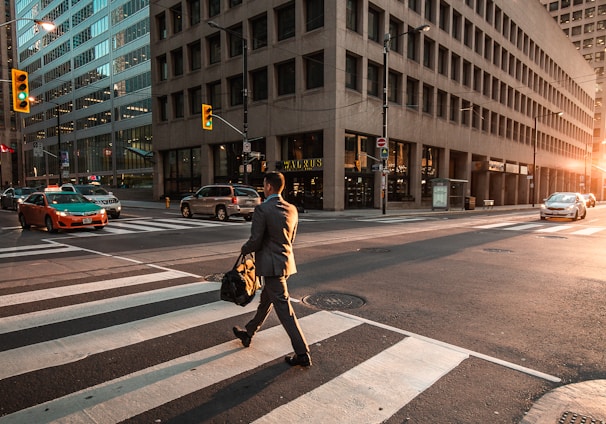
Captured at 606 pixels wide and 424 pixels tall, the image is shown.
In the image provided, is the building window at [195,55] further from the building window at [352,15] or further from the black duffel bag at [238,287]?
the black duffel bag at [238,287]

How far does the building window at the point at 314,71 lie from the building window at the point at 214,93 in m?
10.2

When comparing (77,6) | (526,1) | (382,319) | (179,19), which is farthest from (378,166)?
(77,6)

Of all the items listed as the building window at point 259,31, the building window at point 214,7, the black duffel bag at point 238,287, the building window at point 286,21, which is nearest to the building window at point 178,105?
the building window at point 214,7

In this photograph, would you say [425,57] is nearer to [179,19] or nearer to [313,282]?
[179,19]

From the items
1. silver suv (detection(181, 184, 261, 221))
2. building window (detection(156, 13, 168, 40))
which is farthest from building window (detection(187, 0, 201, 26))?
silver suv (detection(181, 184, 261, 221))

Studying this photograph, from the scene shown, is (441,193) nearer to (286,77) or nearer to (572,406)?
(286,77)

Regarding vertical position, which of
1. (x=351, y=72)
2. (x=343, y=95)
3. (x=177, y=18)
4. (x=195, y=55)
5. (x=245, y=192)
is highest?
(x=177, y=18)

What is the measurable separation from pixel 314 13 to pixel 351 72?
16.7 ft

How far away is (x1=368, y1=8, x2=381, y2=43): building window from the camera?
2970 centimetres

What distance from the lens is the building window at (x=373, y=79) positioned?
29.9m

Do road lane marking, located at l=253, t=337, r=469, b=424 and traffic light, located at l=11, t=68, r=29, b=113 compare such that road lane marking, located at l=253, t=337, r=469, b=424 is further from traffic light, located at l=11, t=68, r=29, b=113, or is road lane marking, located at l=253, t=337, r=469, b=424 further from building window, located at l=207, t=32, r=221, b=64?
building window, located at l=207, t=32, r=221, b=64

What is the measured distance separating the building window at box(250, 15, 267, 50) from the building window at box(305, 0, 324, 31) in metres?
4.35

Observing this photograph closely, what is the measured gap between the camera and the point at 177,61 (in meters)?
40.2

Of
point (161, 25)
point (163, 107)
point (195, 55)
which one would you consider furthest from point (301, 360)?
point (161, 25)
